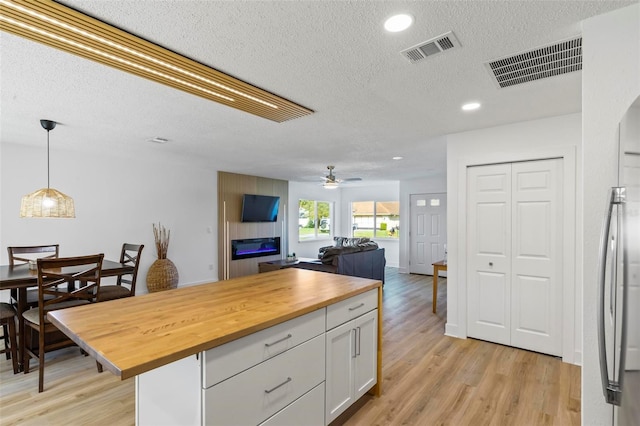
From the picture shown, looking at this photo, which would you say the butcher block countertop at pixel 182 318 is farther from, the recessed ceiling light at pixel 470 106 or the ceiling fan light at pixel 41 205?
the ceiling fan light at pixel 41 205

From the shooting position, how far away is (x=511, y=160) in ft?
10.8

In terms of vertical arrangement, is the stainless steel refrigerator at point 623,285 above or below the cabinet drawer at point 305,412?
above

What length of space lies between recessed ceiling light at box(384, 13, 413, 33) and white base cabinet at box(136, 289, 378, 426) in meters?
1.60

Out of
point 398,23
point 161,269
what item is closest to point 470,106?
point 398,23

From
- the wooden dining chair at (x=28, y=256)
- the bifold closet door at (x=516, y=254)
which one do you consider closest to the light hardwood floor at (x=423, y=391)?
the bifold closet door at (x=516, y=254)

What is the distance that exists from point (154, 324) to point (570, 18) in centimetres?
251

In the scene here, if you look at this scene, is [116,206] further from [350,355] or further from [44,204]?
[350,355]

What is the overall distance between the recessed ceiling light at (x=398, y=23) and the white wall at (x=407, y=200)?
628cm

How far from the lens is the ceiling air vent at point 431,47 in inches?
69.0

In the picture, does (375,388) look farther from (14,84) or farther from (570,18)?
(14,84)

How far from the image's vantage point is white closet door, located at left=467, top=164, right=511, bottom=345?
3371 millimetres

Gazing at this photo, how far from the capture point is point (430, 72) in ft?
7.12

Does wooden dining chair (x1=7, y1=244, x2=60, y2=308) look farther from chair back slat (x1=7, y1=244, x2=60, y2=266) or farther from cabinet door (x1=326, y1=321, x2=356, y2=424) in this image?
cabinet door (x1=326, y1=321, x2=356, y2=424)

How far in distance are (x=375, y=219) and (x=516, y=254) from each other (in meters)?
6.20
